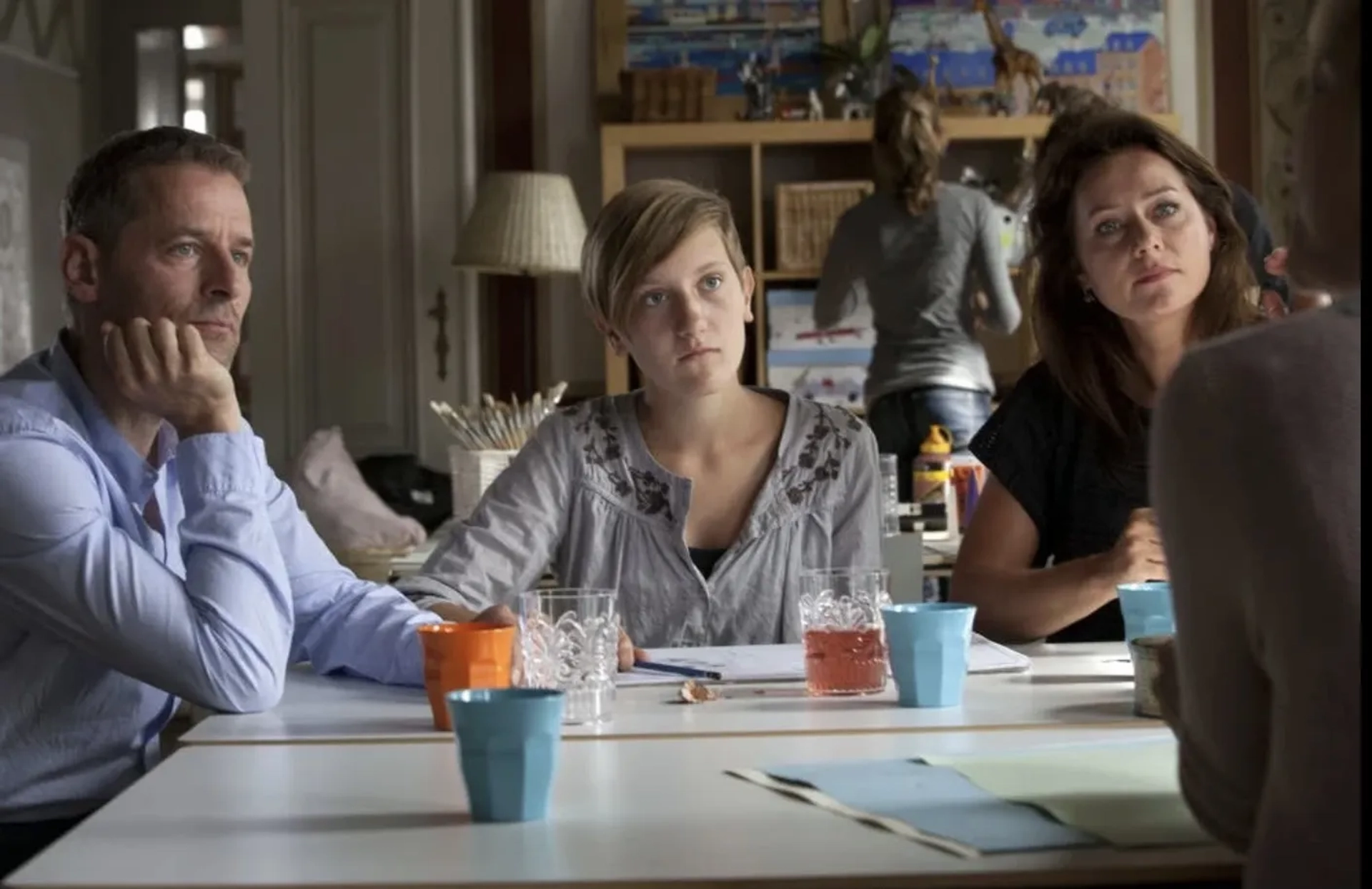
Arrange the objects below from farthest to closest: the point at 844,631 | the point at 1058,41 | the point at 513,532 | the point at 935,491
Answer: the point at 1058,41
the point at 935,491
the point at 513,532
the point at 844,631

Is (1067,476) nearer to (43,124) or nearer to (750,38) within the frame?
(750,38)

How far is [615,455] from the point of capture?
89.4 inches

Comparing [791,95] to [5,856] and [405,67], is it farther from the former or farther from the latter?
[5,856]

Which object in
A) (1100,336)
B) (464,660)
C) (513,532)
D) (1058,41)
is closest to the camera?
(464,660)

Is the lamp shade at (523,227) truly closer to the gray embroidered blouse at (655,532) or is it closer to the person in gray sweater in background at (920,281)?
the person in gray sweater in background at (920,281)

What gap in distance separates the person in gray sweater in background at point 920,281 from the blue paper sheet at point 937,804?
10.5 ft

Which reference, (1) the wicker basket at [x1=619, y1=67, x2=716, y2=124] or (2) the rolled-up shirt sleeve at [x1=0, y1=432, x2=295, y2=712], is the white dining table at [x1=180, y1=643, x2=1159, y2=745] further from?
(1) the wicker basket at [x1=619, y1=67, x2=716, y2=124]

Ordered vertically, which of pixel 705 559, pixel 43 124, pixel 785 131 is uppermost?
pixel 43 124

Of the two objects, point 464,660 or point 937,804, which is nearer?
point 937,804

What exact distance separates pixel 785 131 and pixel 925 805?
4.61m

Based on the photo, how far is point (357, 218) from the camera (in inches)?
236

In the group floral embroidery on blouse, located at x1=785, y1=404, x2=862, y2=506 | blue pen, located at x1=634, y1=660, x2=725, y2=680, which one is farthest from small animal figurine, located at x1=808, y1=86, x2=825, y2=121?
blue pen, located at x1=634, y1=660, x2=725, y2=680

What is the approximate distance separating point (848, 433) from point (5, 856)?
1.17 meters

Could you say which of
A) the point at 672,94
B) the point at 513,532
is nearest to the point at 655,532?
the point at 513,532
